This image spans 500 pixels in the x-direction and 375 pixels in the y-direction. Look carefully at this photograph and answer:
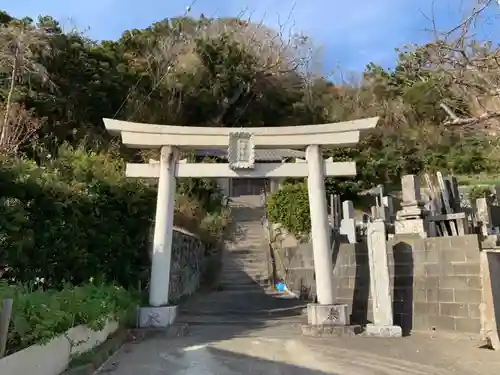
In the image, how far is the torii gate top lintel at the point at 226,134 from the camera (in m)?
9.07

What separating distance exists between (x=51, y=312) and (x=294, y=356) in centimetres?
350

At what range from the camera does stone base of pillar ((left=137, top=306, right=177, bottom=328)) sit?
844cm

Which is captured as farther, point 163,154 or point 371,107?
point 371,107

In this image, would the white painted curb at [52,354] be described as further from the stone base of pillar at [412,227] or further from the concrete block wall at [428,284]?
the stone base of pillar at [412,227]

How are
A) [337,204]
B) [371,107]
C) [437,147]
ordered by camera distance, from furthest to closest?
[371,107]
[437,147]
[337,204]

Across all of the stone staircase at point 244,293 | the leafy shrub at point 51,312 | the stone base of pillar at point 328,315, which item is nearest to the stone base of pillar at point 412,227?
the stone base of pillar at point 328,315

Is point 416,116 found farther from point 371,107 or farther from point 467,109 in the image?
point 467,109

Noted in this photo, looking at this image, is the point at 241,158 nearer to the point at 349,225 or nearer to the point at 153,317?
the point at 153,317

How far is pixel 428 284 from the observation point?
8.47 m

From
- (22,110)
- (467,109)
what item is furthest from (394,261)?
(22,110)

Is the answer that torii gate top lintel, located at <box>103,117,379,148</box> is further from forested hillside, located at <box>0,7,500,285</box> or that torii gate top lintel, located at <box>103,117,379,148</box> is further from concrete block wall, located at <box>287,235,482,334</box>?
concrete block wall, located at <box>287,235,482,334</box>

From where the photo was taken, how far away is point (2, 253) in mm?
7160

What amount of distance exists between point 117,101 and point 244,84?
698 centimetres

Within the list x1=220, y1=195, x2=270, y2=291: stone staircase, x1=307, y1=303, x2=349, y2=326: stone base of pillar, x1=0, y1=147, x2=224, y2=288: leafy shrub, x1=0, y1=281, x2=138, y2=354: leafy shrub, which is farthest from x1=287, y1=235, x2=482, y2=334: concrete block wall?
x1=220, y1=195, x2=270, y2=291: stone staircase
